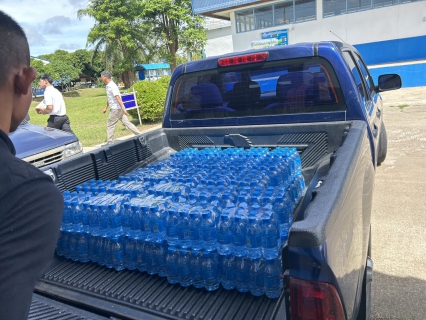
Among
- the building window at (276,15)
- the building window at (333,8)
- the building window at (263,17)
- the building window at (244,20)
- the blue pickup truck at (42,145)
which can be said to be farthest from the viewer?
the building window at (244,20)

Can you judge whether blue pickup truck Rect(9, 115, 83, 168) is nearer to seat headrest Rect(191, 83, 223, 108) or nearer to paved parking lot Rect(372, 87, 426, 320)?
seat headrest Rect(191, 83, 223, 108)

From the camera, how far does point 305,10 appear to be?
2680cm

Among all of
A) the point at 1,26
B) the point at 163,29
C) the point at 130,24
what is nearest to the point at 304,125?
the point at 1,26

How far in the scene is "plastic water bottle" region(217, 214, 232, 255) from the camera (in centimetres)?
198

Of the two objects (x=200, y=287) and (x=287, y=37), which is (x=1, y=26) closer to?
(x=200, y=287)

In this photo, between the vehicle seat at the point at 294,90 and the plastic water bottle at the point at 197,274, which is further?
the vehicle seat at the point at 294,90

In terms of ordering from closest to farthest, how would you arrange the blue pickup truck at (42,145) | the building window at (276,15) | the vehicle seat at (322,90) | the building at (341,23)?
the vehicle seat at (322,90)
the blue pickup truck at (42,145)
the building at (341,23)
the building window at (276,15)

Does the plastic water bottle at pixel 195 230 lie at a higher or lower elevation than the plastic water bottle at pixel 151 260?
higher

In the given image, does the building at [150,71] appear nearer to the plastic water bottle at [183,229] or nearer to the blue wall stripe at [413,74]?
the blue wall stripe at [413,74]

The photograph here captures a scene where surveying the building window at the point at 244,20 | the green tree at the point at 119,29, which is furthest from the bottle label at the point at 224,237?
the green tree at the point at 119,29

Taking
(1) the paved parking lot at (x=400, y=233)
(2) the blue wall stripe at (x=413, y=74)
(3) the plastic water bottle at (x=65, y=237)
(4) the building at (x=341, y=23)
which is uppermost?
(4) the building at (x=341, y=23)

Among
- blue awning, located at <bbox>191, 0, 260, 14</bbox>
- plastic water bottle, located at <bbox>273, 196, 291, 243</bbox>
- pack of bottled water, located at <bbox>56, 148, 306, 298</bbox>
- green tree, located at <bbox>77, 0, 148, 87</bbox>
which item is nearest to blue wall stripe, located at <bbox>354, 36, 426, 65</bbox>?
blue awning, located at <bbox>191, 0, 260, 14</bbox>

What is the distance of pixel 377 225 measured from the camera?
4238 mm

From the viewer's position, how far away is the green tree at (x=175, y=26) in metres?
22.9
